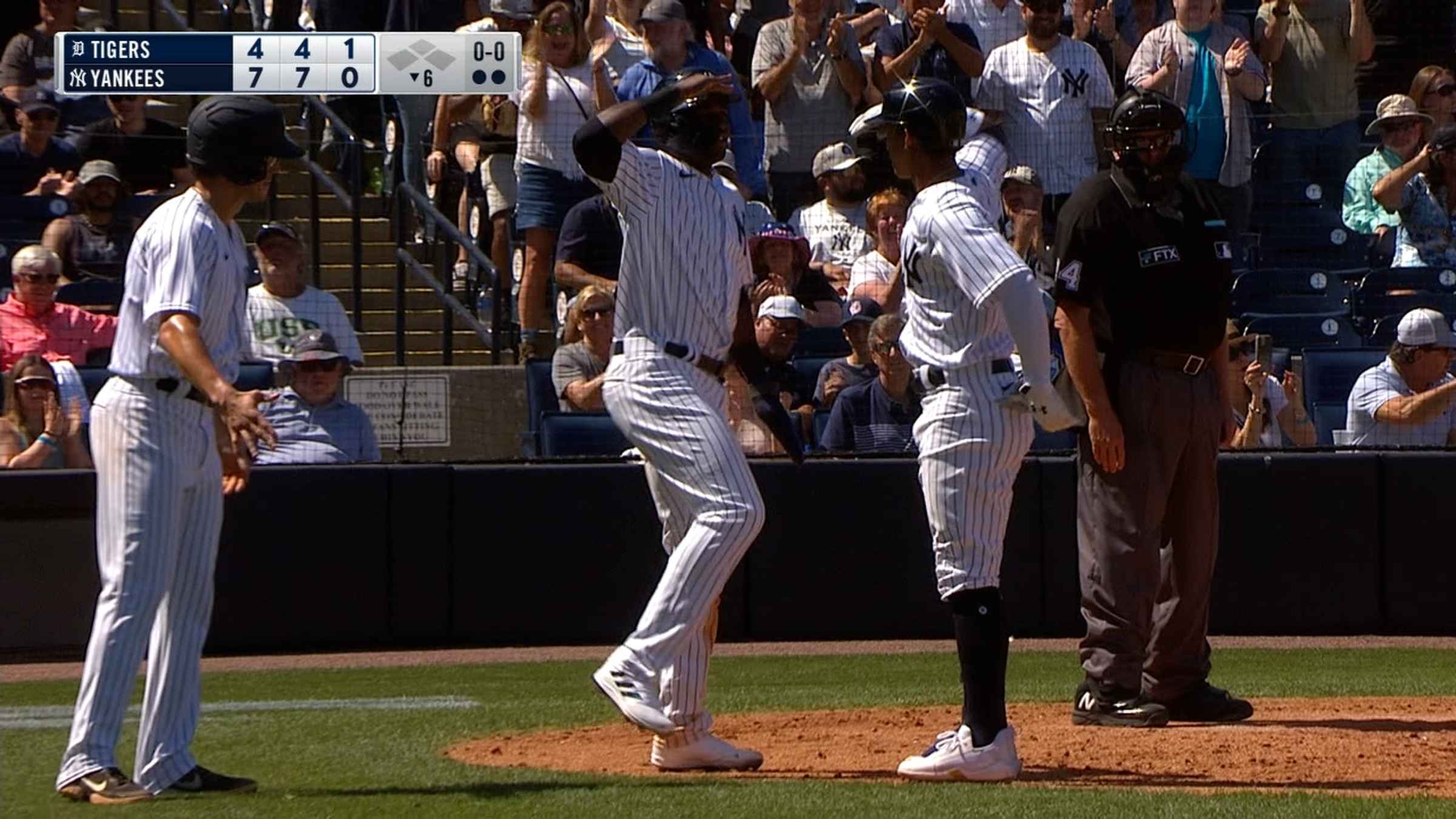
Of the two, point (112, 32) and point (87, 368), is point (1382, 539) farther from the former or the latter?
point (112, 32)

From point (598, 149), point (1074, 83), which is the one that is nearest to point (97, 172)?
point (1074, 83)

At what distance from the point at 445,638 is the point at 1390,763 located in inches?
213

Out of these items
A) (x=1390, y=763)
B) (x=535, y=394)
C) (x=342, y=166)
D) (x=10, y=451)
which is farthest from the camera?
(x=342, y=166)

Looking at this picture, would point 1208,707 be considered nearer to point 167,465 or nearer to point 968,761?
point 968,761

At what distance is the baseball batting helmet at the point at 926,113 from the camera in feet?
19.2

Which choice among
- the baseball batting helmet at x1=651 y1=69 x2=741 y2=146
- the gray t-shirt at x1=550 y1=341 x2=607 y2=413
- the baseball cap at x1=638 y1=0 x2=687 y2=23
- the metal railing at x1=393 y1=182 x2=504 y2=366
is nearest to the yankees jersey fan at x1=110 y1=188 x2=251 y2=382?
the baseball batting helmet at x1=651 y1=69 x2=741 y2=146

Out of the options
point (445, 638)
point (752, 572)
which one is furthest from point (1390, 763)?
point (445, 638)

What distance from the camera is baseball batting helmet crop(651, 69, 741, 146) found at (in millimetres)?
6141

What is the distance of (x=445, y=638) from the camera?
10.5m

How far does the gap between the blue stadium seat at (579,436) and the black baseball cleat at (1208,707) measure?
13.9ft

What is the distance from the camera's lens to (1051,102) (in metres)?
12.0

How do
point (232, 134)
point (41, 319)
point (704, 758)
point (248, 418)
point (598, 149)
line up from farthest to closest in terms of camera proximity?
1. point (41, 319)
2. point (704, 758)
3. point (598, 149)
4. point (232, 134)
5. point (248, 418)

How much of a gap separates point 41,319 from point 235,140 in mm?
5486

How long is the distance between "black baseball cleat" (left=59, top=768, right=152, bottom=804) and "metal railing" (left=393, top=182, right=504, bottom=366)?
5.88m
